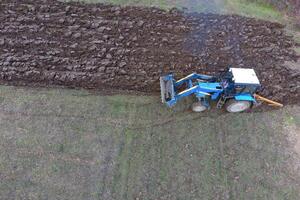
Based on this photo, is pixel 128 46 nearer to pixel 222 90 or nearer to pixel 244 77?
pixel 222 90

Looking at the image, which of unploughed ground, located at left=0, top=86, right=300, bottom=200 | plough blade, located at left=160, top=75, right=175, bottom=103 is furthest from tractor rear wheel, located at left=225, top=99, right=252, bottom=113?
plough blade, located at left=160, top=75, right=175, bottom=103

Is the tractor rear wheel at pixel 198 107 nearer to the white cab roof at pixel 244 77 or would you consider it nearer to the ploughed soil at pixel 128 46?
the white cab roof at pixel 244 77

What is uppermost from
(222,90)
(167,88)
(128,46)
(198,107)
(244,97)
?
(128,46)

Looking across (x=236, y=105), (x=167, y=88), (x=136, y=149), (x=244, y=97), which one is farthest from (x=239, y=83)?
(x=136, y=149)

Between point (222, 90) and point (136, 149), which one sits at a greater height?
point (222, 90)

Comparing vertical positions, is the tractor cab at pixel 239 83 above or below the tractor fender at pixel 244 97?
above

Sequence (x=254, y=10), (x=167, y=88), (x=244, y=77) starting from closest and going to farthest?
(x=244, y=77) < (x=167, y=88) < (x=254, y=10)

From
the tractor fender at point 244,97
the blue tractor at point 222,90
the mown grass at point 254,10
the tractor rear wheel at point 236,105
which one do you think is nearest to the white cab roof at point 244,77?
the blue tractor at point 222,90
